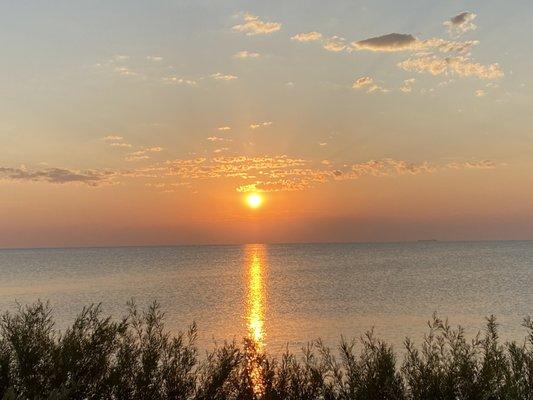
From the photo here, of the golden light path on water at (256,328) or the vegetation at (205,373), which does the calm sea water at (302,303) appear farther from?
the vegetation at (205,373)

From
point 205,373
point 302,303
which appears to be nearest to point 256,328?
point 302,303

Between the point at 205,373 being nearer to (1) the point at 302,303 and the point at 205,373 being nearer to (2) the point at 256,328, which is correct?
(2) the point at 256,328

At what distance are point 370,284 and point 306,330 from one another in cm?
5623

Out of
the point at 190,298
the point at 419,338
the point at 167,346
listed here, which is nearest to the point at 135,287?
the point at 190,298

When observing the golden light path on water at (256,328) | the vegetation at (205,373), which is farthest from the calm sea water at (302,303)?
the vegetation at (205,373)

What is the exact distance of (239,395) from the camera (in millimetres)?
18719

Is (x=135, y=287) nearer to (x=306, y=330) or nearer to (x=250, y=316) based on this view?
(x=250, y=316)

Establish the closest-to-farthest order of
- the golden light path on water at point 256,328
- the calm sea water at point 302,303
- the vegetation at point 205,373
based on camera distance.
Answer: the vegetation at point 205,373, the golden light path on water at point 256,328, the calm sea water at point 302,303

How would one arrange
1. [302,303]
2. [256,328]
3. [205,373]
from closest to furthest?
[205,373], [256,328], [302,303]

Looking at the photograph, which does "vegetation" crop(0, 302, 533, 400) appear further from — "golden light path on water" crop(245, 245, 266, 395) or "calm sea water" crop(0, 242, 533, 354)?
"calm sea water" crop(0, 242, 533, 354)

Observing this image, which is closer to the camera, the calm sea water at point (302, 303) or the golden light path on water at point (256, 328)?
the golden light path on water at point (256, 328)

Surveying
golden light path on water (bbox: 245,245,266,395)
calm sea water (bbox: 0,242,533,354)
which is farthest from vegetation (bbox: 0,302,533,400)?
calm sea water (bbox: 0,242,533,354)

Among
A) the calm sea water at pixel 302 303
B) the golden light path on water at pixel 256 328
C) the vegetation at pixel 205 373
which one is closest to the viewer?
the vegetation at pixel 205 373

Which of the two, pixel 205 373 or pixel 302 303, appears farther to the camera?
pixel 302 303
